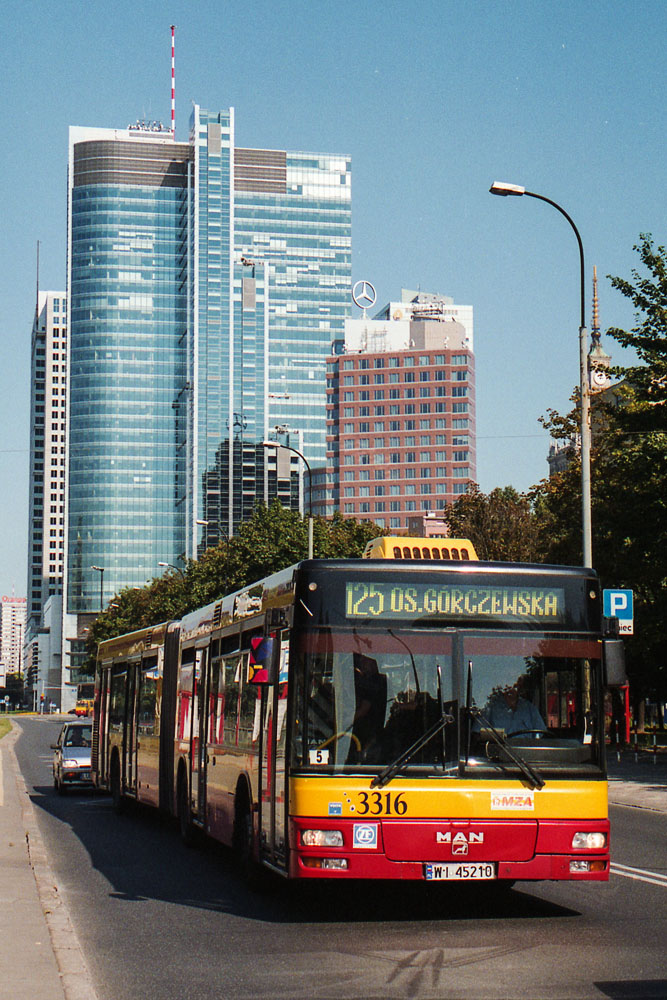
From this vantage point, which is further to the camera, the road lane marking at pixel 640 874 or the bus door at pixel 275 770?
the road lane marking at pixel 640 874

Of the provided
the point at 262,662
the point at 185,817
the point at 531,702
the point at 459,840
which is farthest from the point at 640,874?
the point at 185,817

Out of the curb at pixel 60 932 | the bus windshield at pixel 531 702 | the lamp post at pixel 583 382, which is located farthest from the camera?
the lamp post at pixel 583 382

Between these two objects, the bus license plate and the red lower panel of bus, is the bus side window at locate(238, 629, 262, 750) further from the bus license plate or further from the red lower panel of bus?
the bus license plate

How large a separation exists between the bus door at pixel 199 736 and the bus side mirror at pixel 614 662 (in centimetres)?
580

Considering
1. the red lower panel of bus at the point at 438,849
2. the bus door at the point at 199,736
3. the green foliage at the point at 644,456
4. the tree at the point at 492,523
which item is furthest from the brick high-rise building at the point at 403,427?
the red lower panel of bus at the point at 438,849

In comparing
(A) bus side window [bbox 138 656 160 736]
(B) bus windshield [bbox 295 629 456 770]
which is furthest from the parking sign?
(B) bus windshield [bbox 295 629 456 770]

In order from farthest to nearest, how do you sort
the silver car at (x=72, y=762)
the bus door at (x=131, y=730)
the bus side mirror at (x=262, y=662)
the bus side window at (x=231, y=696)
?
1. the silver car at (x=72, y=762)
2. the bus door at (x=131, y=730)
3. the bus side window at (x=231, y=696)
4. the bus side mirror at (x=262, y=662)

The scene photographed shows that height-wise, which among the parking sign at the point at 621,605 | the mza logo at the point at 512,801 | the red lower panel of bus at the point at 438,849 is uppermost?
the parking sign at the point at 621,605

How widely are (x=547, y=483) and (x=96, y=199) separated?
15811cm

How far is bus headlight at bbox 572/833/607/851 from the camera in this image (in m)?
10.2

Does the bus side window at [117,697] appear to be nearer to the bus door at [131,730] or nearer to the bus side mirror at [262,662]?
the bus door at [131,730]

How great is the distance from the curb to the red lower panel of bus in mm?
1705

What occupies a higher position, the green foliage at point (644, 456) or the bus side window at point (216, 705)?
the green foliage at point (644, 456)

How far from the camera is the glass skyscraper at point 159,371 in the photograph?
7657 inches
